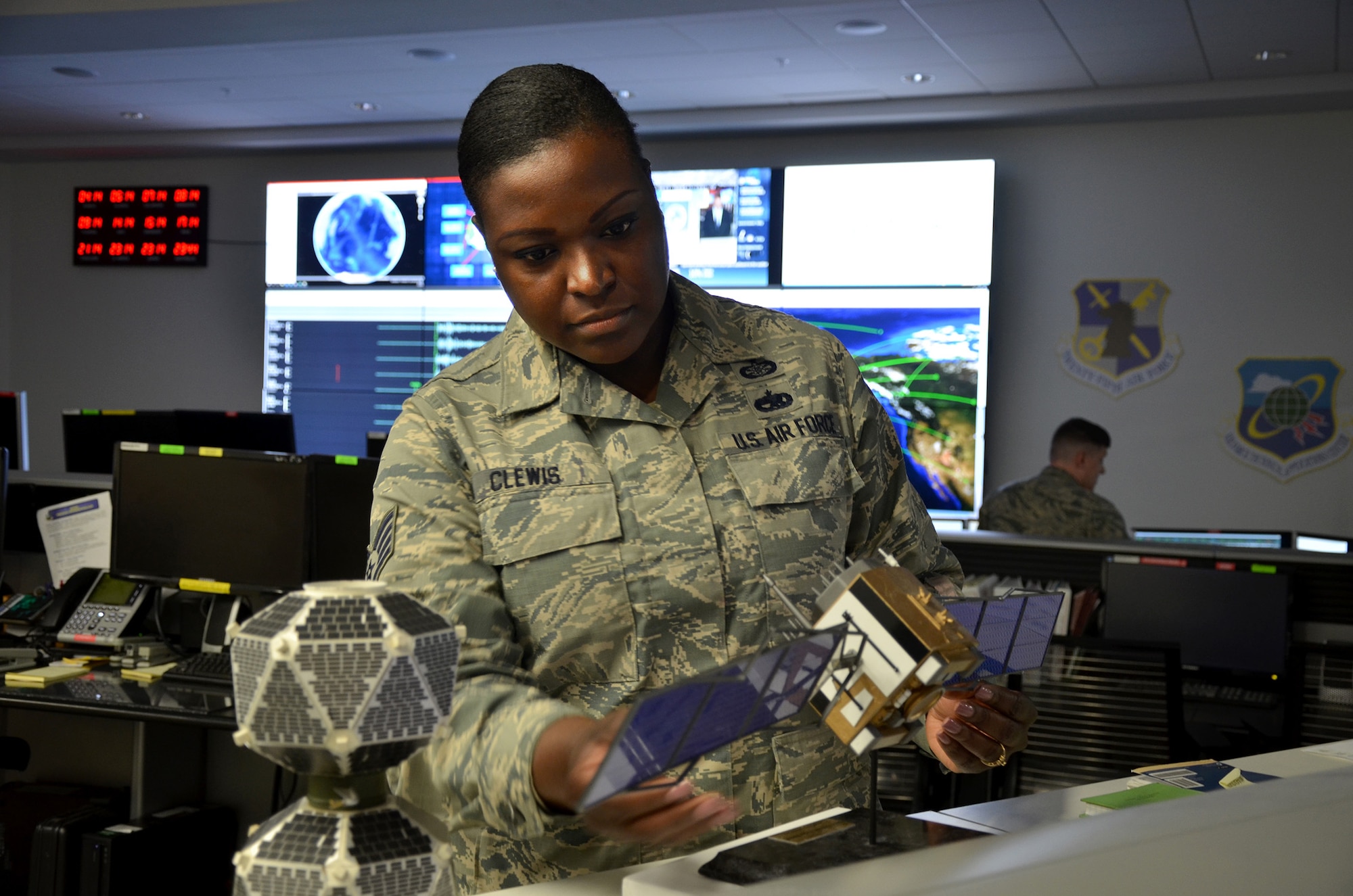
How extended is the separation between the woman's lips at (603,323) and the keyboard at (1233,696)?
248 cm

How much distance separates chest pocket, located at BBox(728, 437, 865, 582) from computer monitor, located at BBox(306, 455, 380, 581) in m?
1.92

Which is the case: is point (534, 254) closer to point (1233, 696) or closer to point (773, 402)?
point (773, 402)

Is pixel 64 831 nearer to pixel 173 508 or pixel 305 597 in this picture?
pixel 173 508

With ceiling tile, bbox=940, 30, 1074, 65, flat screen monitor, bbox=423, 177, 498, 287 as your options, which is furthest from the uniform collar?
flat screen monitor, bbox=423, 177, 498, 287

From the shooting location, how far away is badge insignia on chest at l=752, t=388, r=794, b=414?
1.10m

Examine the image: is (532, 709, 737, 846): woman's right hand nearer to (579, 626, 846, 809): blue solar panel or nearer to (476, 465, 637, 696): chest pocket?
(579, 626, 846, 809): blue solar panel

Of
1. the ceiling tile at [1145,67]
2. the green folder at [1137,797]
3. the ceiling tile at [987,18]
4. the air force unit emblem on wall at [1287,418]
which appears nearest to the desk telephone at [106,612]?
the green folder at [1137,797]

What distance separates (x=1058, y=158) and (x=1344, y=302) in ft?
4.52

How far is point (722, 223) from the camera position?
18.8ft

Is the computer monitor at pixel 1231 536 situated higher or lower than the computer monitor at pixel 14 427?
lower

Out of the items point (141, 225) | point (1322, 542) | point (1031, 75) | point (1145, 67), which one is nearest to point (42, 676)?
point (1322, 542)

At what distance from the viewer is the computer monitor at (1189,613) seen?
288cm

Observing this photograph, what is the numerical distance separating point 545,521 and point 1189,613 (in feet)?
8.02

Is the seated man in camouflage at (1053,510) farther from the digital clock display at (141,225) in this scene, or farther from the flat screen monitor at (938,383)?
the digital clock display at (141,225)
